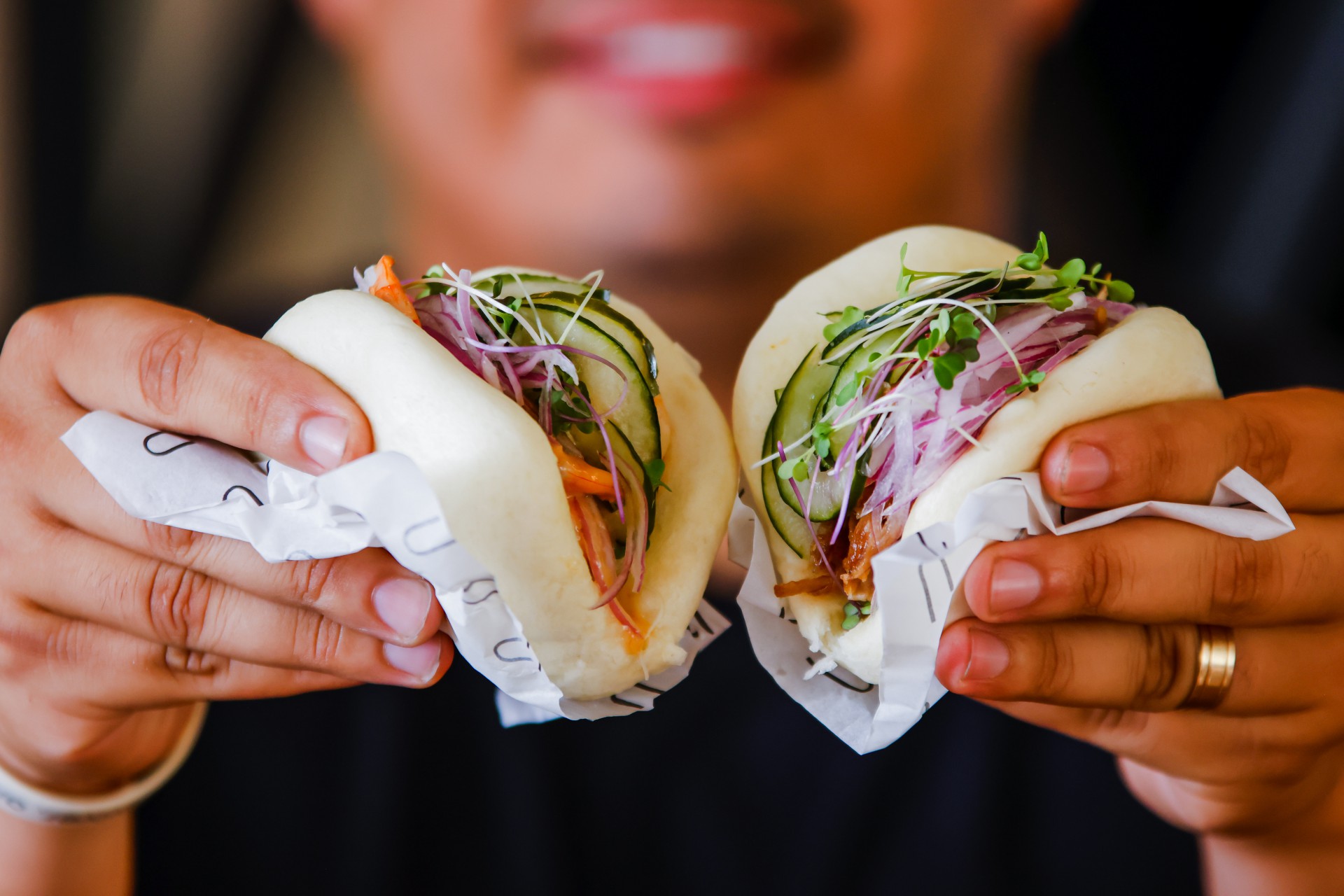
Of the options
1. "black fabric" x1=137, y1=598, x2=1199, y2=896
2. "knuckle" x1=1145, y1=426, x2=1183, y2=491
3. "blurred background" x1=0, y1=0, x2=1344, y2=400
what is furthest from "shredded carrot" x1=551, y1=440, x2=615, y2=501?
"blurred background" x1=0, y1=0, x2=1344, y2=400

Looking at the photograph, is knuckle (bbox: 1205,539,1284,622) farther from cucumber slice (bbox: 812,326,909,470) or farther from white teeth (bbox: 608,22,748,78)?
white teeth (bbox: 608,22,748,78)

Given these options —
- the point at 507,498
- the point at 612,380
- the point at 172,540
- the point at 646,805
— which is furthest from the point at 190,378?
the point at 646,805

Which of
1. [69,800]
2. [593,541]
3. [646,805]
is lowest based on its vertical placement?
[646,805]

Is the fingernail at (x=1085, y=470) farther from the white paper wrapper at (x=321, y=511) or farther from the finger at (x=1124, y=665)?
the white paper wrapper at (x=321, y=511)

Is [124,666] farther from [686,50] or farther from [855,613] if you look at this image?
[686,50]

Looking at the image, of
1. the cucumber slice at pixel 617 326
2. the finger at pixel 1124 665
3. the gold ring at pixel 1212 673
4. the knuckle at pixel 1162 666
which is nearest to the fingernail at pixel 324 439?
the cucumber slice at pixel 617 326

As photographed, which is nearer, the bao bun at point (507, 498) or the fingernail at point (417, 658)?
the bao bun at point (507, 498)

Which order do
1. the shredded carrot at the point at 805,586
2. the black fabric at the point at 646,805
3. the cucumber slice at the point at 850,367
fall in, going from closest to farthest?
the cucumber slice at the point at 850,367, the shredded carrot at the point at 805,586, the black fabric at the point at 646,805
